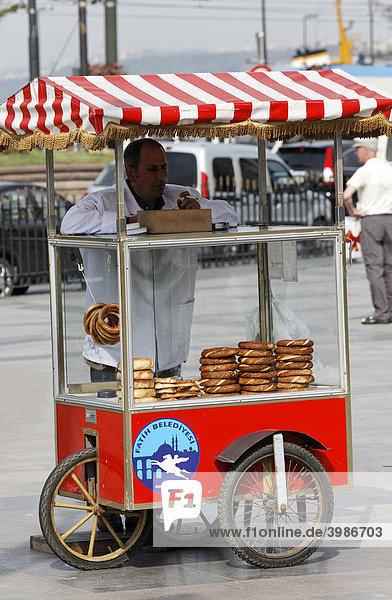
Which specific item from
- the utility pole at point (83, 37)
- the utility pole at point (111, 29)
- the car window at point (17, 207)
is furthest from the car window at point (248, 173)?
the utility pole at point (111, 29)

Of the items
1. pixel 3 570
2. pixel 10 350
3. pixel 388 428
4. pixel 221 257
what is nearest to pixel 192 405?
pixel 3 570

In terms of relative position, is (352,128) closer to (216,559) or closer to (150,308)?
(150,308)

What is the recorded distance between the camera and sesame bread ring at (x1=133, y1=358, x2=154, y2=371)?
5.51m

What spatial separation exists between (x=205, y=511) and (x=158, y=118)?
7.05 ft

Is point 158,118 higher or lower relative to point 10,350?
higher

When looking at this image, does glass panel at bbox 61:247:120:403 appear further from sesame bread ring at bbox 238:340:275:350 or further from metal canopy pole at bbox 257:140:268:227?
metal canopy pole at bbox 257:140:268:227

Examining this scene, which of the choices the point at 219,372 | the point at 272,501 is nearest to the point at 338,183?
the point at 219,372

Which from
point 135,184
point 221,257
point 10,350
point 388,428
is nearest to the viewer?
point 135,184

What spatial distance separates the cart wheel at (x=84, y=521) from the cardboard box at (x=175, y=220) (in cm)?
103

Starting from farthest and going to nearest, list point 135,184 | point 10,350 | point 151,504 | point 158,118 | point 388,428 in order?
point 10,350 → point 388,428 → point 135,184 → point 151,504 → point 158,118

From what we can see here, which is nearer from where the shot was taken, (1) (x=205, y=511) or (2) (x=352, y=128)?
(2) (x=352, y=128)

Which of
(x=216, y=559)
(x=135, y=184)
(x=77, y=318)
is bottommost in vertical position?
(x=216, y=559)

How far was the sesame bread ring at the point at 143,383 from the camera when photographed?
546cm

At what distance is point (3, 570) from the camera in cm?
561
